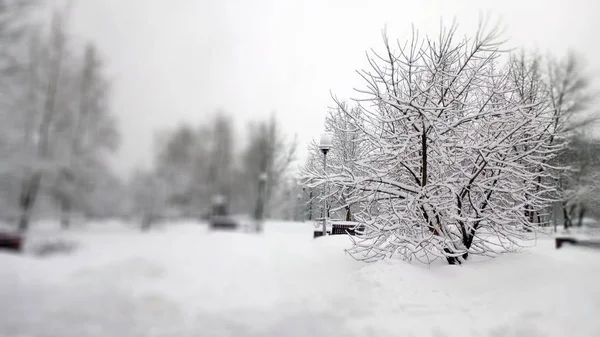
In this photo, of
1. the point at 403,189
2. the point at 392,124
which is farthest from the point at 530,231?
the point at 392,124

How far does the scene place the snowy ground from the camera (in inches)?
64.7

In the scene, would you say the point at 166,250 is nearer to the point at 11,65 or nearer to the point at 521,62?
the point at 11,65

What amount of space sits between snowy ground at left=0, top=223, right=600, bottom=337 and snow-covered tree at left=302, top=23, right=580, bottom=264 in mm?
418

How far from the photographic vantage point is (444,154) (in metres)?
4.30

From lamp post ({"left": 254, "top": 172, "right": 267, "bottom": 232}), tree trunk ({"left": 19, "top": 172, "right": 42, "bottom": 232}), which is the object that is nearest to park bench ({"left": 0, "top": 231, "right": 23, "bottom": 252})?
tree trunk ({"left": 19, "top": 172, "right": 42, "bottom": 232})

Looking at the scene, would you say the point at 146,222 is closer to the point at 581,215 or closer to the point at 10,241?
the point at 10,241

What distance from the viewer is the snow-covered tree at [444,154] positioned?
4176 millimetres

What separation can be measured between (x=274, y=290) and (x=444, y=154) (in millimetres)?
2859

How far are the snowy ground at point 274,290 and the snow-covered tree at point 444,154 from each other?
0.42 m

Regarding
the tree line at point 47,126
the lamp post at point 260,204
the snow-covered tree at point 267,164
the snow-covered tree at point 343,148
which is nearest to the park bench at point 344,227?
the snow-covered tree at point 343,148

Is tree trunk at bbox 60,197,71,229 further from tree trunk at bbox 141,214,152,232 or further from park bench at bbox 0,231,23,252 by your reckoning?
tree trunk at bbox 141,214,152,232

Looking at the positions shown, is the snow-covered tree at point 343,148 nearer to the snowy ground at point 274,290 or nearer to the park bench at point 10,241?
the snowy ground at point 274,290

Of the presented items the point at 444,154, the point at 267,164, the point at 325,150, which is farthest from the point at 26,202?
the point at 444,154

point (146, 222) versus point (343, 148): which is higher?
point (343, 148)
